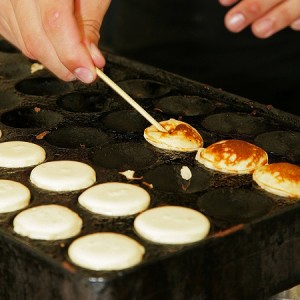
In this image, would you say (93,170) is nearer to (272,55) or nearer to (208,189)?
(208,189)

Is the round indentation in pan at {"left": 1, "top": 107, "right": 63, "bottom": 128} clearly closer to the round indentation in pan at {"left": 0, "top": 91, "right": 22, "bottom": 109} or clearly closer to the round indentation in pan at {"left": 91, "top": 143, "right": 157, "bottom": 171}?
the round indentation in pan at {"left": 0, "top": 91, "right": 22, "bottom": 109}

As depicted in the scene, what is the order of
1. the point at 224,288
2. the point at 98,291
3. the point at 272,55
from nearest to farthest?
the point at 98,291 → the point at 224,288 → the point at 272,55

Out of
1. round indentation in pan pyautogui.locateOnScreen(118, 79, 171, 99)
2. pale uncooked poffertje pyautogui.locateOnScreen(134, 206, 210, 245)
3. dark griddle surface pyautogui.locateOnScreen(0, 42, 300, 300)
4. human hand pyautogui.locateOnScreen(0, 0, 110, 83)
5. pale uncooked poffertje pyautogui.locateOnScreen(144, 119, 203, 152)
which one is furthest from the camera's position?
round indentation in pan pyautogui.locateOnScreen(118, 79, 171, 99)

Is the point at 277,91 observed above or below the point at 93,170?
below

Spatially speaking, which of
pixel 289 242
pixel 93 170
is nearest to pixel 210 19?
pixel 93 170

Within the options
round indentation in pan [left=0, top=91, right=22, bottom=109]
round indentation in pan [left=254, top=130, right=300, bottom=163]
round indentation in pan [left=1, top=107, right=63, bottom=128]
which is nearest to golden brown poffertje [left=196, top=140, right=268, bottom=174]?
round indentation in pan [left=254, top=130, right=300, bottom=163]

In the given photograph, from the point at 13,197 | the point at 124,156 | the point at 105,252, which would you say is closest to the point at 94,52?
the point at 124,156

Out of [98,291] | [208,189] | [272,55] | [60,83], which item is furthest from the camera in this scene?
[272,55]
